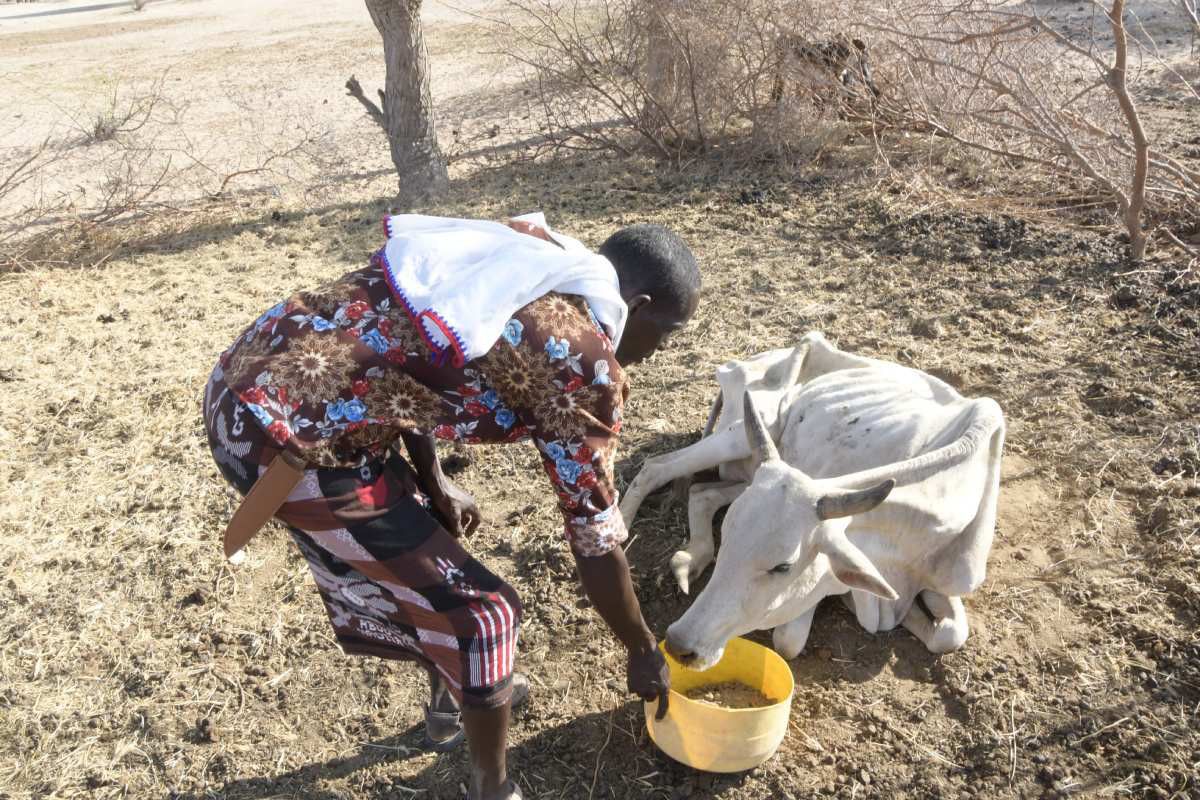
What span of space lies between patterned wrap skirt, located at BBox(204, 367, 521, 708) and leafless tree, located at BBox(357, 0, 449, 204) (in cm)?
562

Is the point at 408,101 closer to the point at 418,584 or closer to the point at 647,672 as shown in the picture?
the point at 418,584

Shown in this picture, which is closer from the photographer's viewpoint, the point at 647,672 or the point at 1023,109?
the point at 647,672

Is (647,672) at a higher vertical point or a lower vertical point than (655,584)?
higher

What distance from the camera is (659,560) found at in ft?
12.4

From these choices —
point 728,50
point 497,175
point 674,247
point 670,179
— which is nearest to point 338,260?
point 497,175

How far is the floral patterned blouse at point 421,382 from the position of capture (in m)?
2.06

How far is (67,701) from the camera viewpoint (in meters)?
3.25

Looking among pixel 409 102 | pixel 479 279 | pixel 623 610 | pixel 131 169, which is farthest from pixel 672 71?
pixel 623 610

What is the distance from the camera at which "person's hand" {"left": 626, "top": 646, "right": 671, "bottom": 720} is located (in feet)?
7.83

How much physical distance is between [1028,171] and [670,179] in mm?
2609

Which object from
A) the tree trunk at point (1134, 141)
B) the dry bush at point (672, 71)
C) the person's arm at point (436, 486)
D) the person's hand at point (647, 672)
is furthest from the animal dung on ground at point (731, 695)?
the dry bush at point (672, 71)

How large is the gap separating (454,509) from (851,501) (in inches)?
45.6

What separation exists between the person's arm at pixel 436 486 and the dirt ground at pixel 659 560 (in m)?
0.70

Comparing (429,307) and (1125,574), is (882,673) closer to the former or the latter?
(1125,574)
